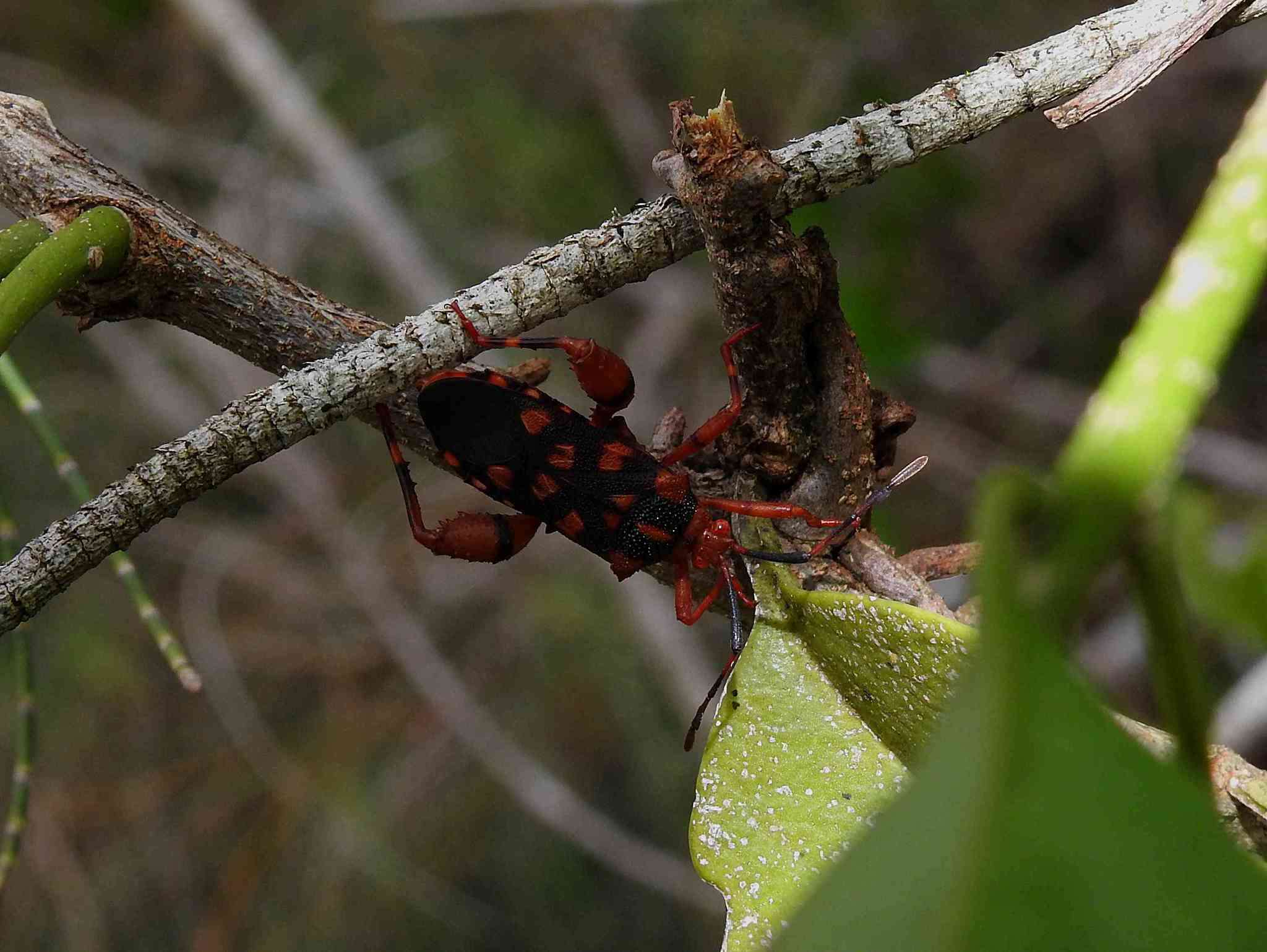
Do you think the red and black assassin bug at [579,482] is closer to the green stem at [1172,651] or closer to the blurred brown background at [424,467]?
the green stem at [1172,651]

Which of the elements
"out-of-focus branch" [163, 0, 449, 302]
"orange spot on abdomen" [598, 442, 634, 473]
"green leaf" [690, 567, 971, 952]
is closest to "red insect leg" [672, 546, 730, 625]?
"orange spot on abdomen" [598, 442, 634, 473]

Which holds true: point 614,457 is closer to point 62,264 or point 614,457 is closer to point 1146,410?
point 62,264

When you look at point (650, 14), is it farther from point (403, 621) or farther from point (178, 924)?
point (178, 924)

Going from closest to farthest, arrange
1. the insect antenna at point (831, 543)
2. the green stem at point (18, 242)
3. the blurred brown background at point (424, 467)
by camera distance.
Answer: the green stem at point (18, 242) → the insect antenna at point (831, 543) → the blurred brown background at point (424, 467)

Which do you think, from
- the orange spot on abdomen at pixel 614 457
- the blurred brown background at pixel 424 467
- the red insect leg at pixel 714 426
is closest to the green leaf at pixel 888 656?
the red insect leg at pixel 714 426

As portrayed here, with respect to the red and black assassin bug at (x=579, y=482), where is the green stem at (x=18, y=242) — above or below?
above

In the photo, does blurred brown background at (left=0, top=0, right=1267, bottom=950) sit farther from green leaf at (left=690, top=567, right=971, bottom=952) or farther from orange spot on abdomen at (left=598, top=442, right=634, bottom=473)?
green leaf at (left=690, top=567, right=971, bottom=952)
